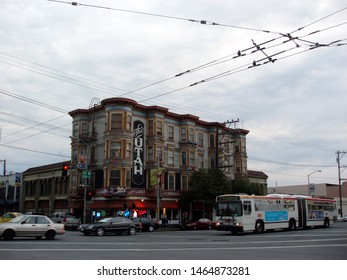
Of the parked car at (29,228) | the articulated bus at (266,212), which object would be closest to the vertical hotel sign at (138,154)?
the articulated bus at (266,212)

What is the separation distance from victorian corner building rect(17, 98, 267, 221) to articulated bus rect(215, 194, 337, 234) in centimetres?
1369

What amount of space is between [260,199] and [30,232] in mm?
16424

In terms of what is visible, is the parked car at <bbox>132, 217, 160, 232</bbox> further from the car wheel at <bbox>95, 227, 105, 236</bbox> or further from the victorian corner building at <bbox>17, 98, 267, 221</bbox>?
the car wheel at <bbox>95, 227, 105, 236</bbox>

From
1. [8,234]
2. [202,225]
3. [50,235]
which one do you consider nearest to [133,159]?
[202,225]

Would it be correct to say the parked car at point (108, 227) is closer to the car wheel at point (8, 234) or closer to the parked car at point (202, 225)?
the car wheel at point (8, 234)

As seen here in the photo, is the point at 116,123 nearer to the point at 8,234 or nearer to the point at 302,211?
the point at 302,211

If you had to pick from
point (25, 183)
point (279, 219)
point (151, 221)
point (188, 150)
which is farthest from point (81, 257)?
point (25, 183)

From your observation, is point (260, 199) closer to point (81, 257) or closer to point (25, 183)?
point (81, 257)

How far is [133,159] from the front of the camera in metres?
45.1

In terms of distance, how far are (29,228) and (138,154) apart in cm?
2425

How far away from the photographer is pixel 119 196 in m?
42.9

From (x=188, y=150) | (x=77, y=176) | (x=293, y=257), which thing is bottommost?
(x=293, y=257)

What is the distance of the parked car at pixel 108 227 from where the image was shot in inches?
1099

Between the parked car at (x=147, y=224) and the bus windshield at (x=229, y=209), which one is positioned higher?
the bus windshield at (x=229, y=209)
